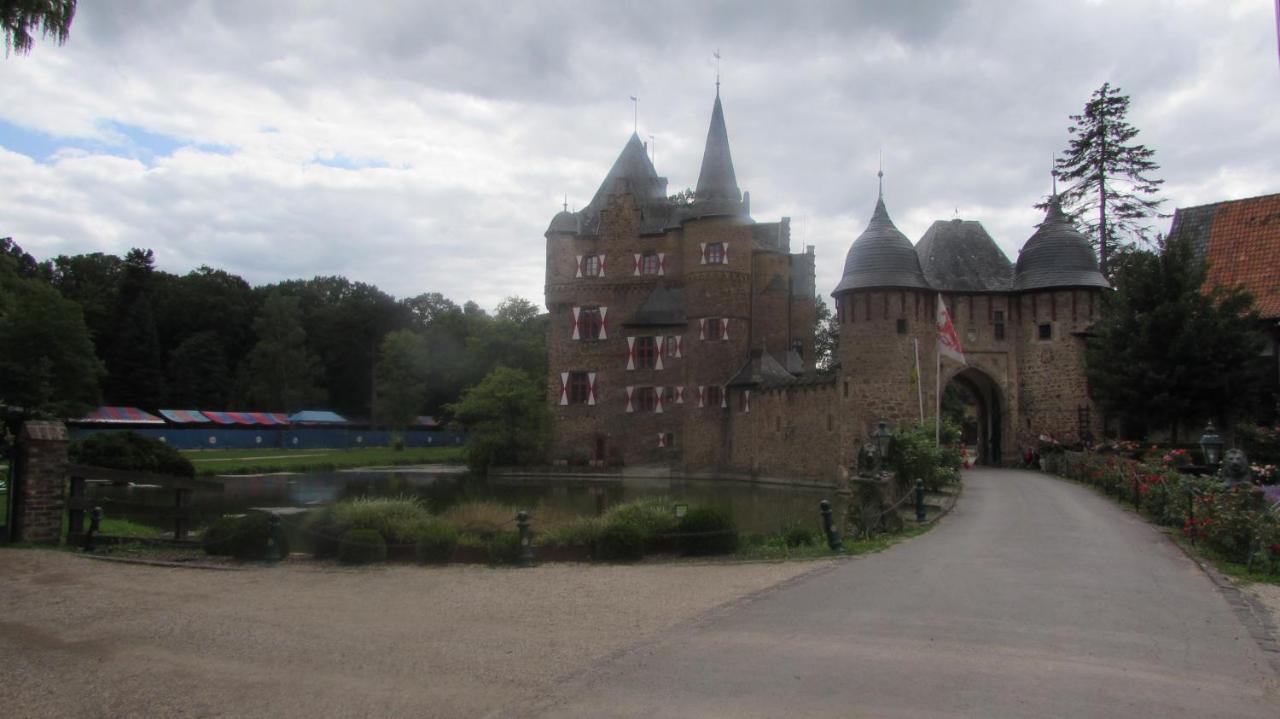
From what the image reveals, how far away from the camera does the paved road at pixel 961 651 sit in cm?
573

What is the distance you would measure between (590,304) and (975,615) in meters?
38.2

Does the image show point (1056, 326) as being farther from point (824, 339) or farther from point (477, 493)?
point (824, 339)

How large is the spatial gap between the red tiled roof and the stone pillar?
93.5ft

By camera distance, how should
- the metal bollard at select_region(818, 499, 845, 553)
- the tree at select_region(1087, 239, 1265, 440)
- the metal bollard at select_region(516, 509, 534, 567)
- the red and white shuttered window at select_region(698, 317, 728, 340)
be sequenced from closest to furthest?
1. the metal bollard at select_region(516, 509, 534, 567)
2. the metal bollard at select_region(818, 499, 845, 553)
3. the tree at select_region(1087, 239, 1265, 440)
4. the red and white shuttered window at select_region(698, 317, 728, 340)

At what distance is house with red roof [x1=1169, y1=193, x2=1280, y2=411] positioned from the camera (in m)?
27.0

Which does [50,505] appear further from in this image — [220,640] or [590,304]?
[590,304]

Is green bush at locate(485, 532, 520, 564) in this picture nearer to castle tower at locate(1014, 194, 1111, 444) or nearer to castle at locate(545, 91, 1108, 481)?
castle at locate(545, 91, 1108, 481)

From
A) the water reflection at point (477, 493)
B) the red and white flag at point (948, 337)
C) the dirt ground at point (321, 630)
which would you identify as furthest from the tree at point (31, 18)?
the red and white flag at point (948, 337)

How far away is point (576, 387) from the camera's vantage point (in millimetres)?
45500

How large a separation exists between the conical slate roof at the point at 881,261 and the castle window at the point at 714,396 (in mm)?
11857

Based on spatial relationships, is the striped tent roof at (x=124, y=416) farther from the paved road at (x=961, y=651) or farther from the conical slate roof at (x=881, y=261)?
the paved road at (x=961, y=651)

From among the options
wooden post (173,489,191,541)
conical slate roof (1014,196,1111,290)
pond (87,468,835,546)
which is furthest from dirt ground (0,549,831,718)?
conical slate roof (1014,196,1111,290)

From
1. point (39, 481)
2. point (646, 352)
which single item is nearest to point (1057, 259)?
point (646, 352)

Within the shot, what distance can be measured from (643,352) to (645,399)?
2271mm
